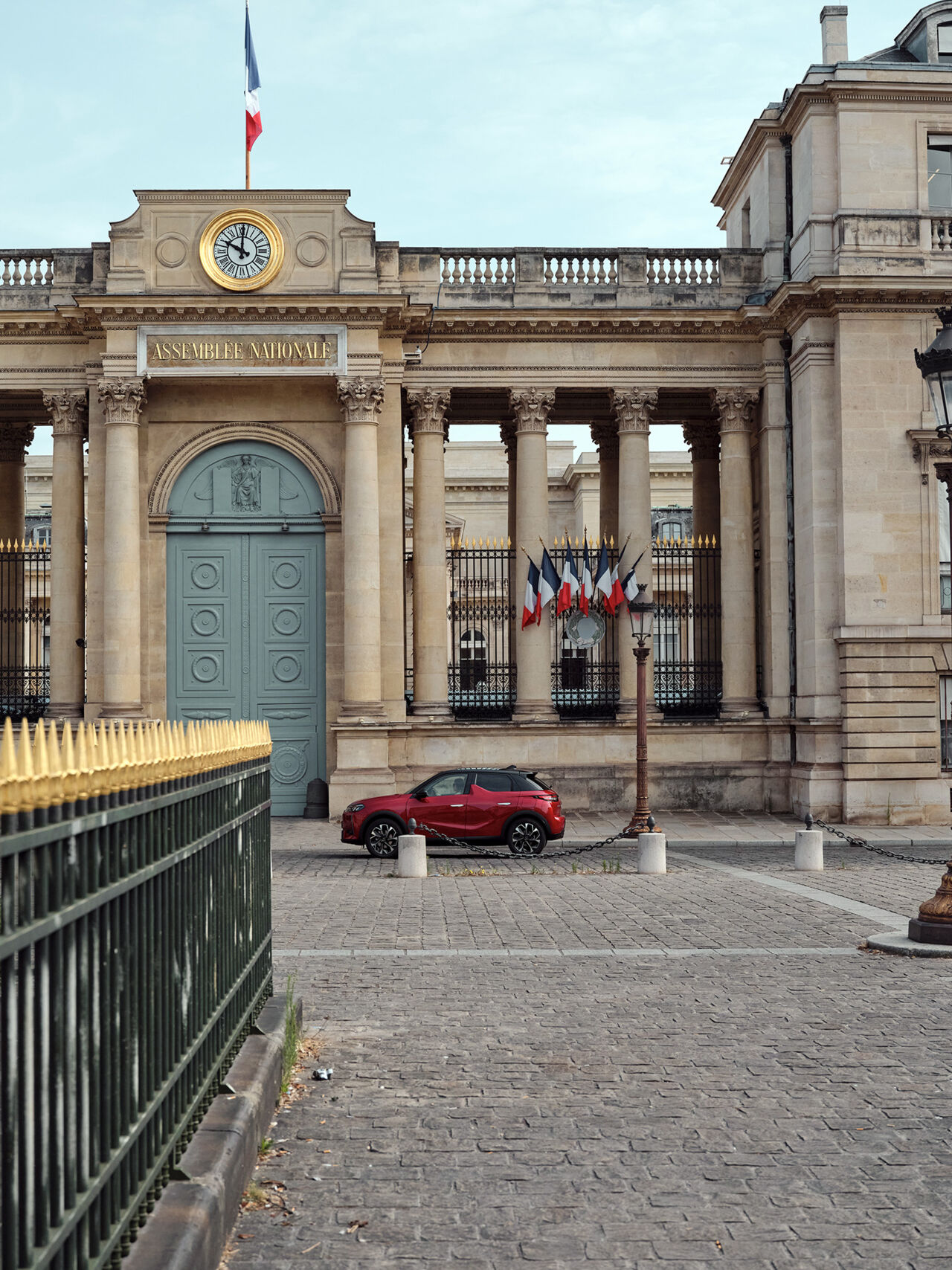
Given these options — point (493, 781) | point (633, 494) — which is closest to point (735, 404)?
point (633, 494)

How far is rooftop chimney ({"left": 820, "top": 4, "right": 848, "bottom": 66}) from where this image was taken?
107ft

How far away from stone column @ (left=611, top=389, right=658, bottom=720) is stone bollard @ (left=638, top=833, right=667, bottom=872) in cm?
1129

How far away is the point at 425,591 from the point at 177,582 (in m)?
5.24

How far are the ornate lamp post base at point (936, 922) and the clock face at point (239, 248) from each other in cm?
2153

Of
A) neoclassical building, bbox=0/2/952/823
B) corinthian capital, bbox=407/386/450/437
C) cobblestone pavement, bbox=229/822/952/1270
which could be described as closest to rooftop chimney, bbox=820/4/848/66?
neoclassical building, bbox=0/2/952/823

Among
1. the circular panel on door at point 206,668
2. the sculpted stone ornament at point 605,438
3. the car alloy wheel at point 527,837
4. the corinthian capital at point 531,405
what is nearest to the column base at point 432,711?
the circular panel on door at point 206,668

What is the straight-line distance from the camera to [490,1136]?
22.8 ft

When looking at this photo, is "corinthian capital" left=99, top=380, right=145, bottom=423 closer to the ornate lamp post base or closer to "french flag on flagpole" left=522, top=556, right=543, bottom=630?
"french flag on flagpole" left=522, top=556, right=543, bottom=630

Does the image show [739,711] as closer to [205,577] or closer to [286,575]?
[286,575]

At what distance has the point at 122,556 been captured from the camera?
29.9 meters

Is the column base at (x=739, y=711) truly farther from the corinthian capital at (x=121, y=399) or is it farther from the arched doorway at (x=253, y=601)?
the corinthian capital at (x=121, y=399)

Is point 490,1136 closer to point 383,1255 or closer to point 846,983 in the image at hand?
point 383,1255

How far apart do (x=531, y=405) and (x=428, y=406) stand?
2.23 m

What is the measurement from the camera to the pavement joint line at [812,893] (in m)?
15.2
